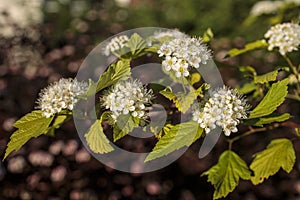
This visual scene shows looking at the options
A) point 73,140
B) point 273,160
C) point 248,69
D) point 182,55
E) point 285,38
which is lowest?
point 73,140

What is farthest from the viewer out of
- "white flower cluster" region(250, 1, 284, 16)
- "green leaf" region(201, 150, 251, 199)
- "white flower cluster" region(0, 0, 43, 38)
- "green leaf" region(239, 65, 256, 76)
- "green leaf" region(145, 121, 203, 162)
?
"white flower cluster" region(0, 0, 43, 38)

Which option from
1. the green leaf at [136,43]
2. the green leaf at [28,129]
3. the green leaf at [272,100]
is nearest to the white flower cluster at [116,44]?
the green leaf at [136,43]

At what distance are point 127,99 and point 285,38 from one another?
21.9 inches

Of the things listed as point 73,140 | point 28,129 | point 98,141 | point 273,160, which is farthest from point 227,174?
point 73,140

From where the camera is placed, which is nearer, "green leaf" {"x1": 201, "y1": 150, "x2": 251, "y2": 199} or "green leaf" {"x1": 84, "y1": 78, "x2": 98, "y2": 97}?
"green leaf" {"x1": 84, "y1": 78, "x2": 98, "y2": 97}

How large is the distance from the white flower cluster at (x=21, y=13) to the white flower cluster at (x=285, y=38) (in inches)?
103

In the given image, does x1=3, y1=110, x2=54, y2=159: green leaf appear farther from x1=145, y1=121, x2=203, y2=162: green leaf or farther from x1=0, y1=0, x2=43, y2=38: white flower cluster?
x1=0, y1=0, x2=43, y2=38: white flower cluster

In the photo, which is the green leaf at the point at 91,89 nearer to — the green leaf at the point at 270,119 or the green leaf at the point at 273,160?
the green leaf at the point at 270,119

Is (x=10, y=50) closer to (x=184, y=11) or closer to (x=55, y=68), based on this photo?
(x=55, y=68)

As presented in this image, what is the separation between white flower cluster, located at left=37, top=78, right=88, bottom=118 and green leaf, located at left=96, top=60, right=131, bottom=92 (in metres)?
0.09

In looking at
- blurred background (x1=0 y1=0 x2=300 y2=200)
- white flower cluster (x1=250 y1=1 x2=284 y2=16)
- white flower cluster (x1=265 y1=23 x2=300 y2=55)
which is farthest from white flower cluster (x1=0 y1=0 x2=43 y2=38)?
white flower cluster (x1=265 y1=23 x2=300 y2=55)

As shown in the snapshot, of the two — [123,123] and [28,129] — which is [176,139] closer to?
[123,123]

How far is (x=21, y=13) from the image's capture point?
447 cm

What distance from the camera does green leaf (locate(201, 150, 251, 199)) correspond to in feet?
3.86
